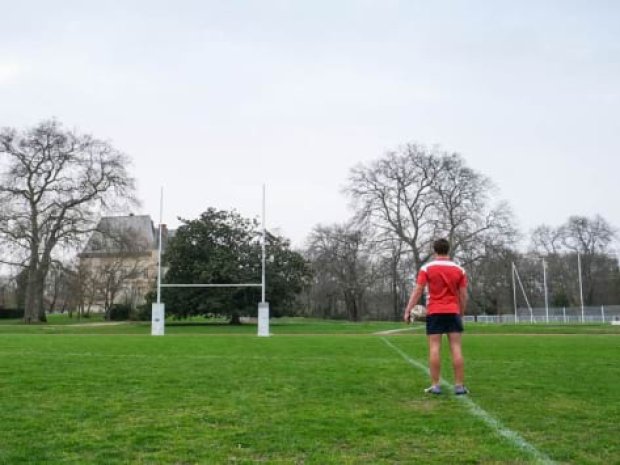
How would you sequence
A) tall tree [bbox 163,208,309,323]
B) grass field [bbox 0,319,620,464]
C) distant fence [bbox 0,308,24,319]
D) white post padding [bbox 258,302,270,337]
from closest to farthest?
grass field [bbox 0,319,620,464]
white post padding [bbox 258,302,270,337]
tall tree [bbox 163,208,309,323]
distant fence [bbox 0,308,24,319]

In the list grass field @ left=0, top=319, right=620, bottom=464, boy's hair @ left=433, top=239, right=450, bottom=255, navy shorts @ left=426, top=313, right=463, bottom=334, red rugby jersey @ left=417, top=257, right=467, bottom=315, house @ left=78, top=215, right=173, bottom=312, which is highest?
house @ left=78, top=215, right=173, bottom=312

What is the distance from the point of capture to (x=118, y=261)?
204 ft

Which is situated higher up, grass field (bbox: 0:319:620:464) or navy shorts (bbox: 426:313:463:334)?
navy shorts (bbox: 426:313:463:334)

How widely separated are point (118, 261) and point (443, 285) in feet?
194

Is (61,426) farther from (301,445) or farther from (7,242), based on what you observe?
(7,242)

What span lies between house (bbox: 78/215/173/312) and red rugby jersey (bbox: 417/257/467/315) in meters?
39.9

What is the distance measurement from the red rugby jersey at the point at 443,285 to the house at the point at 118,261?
131 ft

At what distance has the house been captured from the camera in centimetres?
4444

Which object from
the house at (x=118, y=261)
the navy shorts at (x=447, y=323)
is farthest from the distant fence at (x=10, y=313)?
the navy shorts at (x=447, y=323)

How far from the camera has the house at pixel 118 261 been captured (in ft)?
146

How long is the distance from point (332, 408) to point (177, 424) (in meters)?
1.50

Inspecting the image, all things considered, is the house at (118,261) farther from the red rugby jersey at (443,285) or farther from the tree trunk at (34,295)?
the red rugby jersey at (443,285)

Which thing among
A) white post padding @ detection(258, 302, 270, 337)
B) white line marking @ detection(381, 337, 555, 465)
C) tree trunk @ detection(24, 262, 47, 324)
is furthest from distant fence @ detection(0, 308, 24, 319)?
white line marking @ detection(381, 337, 555, 465)

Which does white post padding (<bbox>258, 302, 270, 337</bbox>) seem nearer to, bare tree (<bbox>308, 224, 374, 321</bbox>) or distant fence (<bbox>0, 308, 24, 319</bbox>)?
bare tree (<bbox>308, 224, 374, 321</bbox>)
